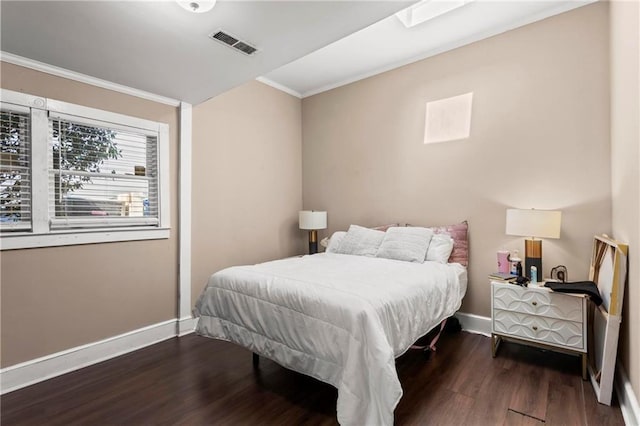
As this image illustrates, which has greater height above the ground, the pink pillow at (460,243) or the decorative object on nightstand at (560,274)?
the pink pillow at (460,243)

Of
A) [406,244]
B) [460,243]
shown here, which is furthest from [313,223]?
[460,243]

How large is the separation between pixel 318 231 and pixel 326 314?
9.05 feet

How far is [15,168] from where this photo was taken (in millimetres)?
2279

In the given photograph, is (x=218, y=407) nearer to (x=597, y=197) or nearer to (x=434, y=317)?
(x=434, y=317)

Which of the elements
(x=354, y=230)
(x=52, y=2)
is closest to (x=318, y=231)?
(x=354, y=230)

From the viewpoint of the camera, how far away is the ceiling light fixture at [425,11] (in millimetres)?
2766

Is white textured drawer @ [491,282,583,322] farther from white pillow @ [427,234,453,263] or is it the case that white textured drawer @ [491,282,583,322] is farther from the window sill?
the window sill

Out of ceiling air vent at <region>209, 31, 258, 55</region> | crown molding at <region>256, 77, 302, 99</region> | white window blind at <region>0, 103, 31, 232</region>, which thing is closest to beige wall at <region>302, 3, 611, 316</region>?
crown molding at <region>256, 77, 302, 99</region>

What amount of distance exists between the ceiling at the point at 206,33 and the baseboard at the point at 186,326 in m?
2.29

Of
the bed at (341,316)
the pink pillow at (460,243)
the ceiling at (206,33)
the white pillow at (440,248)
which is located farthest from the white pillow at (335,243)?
the ceiling at (206,33)

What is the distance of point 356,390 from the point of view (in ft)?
5.39

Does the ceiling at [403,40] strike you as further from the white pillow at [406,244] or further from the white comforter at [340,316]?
the white comforter at [340,316]

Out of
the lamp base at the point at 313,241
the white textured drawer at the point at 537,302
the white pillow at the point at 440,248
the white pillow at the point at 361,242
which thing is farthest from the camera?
the lamp base at the point at 313,241

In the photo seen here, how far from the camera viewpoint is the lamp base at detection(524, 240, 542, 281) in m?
2.67
